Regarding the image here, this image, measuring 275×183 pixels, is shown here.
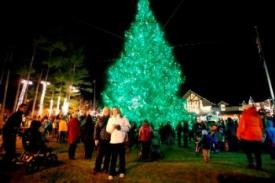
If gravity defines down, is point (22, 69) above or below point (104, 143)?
above

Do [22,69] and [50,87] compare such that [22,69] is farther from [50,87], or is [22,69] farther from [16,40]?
[50,87]

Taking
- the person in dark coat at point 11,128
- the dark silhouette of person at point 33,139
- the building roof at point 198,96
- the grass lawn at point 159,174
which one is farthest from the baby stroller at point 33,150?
the building roof at point 198,96

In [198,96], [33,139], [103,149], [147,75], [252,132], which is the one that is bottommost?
[103,149]

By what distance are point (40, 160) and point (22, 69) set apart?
27.1 metres

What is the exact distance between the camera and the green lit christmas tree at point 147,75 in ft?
86.2

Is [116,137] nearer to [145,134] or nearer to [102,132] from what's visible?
[102,132]

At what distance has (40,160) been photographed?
37.3 feet

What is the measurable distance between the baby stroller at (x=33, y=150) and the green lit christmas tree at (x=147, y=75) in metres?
15.0

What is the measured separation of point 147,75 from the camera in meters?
26.2

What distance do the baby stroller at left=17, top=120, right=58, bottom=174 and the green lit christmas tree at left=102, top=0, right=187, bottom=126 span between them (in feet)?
49.1

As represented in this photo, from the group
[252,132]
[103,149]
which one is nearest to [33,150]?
[103,149]

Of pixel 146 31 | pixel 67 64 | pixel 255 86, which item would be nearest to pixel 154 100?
pixel 146 31

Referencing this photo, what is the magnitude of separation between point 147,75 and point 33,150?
629 inches

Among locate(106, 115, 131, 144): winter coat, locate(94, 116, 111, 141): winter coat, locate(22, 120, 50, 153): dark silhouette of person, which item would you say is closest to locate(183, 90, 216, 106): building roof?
locate(94, 116, 111, 141): winter coat
